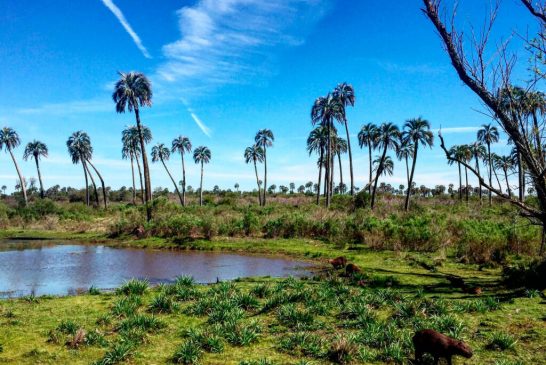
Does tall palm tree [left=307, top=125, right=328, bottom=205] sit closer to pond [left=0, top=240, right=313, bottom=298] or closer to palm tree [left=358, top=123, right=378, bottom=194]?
palm tree [left=358, top=123, right=378, bottom=194]

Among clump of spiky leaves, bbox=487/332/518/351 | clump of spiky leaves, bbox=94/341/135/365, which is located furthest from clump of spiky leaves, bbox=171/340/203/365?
clump of spiky leaves, bbox=487/332/518/351

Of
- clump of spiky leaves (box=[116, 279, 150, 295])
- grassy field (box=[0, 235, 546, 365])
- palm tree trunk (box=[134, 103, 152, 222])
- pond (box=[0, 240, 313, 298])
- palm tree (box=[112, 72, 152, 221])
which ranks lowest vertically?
pond (box=[0, 240, 313, 298])

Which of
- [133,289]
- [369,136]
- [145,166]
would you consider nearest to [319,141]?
[369,136]

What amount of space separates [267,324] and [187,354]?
8.31 feet

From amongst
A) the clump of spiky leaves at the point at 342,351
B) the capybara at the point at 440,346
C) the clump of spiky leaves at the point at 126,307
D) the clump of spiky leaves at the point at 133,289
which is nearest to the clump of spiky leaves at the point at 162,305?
the clump of spiky leaves at the point at 126,307

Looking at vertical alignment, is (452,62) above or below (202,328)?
above

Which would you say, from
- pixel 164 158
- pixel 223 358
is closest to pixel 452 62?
pixel 223 358

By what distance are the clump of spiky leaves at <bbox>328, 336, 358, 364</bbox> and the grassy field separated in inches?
0.7

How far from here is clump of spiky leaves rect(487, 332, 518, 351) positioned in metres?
7.60

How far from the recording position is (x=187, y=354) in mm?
7184

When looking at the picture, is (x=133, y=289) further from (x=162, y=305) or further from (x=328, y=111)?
(x=328, y=111)

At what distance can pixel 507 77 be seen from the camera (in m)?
9.52

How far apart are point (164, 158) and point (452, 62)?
75.8 metres

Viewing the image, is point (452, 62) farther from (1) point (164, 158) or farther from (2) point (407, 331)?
(1) point (164, 158)
